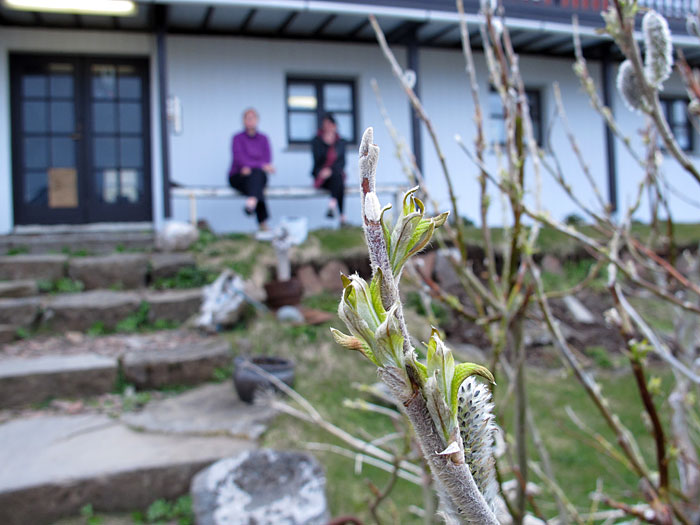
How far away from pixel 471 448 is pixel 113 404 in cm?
461

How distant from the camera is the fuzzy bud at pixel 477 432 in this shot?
1.15 feet

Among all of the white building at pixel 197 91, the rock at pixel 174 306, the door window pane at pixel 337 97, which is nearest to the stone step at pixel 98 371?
the rock at pixel 174 306

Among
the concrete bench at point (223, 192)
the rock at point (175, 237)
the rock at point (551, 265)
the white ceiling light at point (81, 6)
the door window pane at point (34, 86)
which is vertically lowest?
the rock at point (551, 265)

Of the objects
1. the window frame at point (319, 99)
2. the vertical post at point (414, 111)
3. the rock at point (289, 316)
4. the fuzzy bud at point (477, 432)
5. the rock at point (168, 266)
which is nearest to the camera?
the fuzzy bud at point (477, 432)

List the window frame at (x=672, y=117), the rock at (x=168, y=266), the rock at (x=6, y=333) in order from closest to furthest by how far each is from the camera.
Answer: the rock at (x=6, y=333)
the rock at (x=168, y=266)
the window frame at (x=672, y=117)

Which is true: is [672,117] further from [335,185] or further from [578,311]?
[335,185]

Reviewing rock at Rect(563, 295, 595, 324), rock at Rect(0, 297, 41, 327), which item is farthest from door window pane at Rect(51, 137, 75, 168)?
rock at Rect(563, 295, 595, 324)

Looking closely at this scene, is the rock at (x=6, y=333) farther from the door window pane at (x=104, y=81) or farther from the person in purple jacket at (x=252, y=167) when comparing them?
the door window pane at (x=104, y=81)

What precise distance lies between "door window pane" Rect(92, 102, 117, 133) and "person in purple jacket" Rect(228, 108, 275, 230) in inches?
80.9

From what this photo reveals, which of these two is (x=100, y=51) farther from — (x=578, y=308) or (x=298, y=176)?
(x=578, y=308)

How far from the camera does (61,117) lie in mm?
8648

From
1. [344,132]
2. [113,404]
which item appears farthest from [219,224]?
[113,404]

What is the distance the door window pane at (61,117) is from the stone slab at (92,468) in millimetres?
5769

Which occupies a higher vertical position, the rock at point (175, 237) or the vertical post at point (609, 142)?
the vertical post at point (609, 142)
